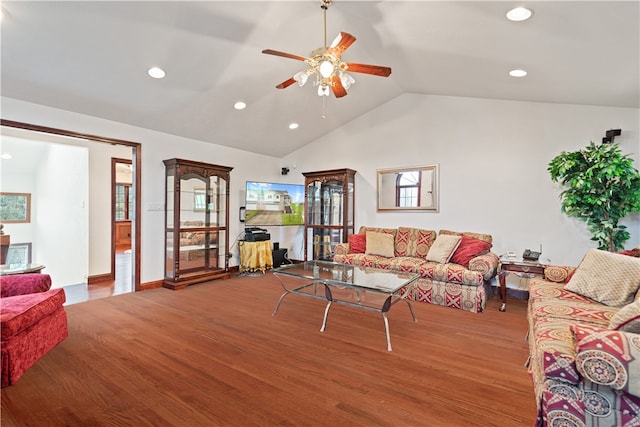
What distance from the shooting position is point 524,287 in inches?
161

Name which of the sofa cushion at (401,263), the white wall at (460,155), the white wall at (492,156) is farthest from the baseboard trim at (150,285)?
the white wall at (492,156)

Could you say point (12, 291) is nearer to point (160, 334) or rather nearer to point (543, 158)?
point (160, 334)

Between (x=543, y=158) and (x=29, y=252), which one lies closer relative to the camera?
(x=543, y=158)

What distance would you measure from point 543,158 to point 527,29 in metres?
2.15

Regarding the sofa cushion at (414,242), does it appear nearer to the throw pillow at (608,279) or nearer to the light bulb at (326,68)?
the throw pillow at (608,279)

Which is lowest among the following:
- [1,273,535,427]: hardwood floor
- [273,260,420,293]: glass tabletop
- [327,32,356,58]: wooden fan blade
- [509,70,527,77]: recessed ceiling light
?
[1,273,535,427]: hardwood floor

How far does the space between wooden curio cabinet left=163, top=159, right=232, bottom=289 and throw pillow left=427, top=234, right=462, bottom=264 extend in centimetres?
330

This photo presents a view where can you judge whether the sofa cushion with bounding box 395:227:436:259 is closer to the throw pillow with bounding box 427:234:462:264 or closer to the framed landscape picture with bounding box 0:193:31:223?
the throw pillow with bounding box 427:234:462:264

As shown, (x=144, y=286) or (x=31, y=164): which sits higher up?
(x=31, y=164)

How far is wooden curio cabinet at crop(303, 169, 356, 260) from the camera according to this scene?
5535mm

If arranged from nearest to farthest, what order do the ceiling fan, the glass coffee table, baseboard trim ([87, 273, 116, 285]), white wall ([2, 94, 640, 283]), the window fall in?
the ceiling fan
the glass coffee table
white wall ([2, 94, 640, 283])
baseboard trim ([87, 273, 116, 285])
the window

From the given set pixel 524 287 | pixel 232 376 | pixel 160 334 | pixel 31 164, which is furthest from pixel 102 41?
pixel 524 287

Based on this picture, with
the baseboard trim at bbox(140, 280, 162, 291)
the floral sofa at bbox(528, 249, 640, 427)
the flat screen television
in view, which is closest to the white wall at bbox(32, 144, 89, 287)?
the baseboard trim at bbox(140, 280, 162, 291)

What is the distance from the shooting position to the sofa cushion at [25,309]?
80.4 inches
